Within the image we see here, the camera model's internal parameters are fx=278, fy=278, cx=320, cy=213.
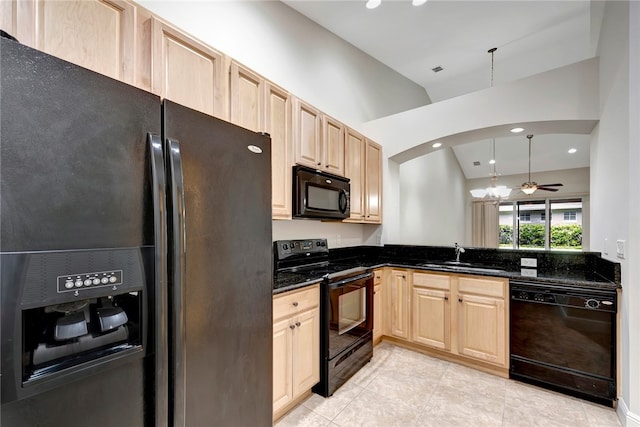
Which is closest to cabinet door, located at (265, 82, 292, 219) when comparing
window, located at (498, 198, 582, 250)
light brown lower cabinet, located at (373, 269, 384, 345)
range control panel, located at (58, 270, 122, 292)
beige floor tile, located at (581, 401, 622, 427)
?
light brown lower cabinet, located at (373, 269, 384, 345)

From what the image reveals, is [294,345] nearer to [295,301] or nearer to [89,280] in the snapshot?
[295,301]

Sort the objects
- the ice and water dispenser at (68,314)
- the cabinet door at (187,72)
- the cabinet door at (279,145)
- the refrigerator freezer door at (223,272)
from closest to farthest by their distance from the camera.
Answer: the ice and water dispenser at (68,314), the refrigerator freezer door at (223,272), the cabinet door at (187,72), the cabinet door at (279,145)

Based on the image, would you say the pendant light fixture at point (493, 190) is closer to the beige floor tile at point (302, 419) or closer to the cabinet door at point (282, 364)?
the cabinet door at point (282, 364)

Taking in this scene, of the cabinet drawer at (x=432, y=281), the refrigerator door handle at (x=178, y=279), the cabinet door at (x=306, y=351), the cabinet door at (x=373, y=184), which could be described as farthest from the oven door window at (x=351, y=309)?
the refrigerator door handle at (x=178, y=279)

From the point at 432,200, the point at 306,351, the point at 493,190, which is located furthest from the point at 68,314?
the point at 493,190

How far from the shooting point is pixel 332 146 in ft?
9.32

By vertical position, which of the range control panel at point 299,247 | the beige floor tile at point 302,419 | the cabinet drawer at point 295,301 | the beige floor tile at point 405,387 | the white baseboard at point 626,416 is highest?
the range control panel at point 299,247

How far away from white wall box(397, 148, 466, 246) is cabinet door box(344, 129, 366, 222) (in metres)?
1.17

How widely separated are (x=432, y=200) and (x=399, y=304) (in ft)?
11.5

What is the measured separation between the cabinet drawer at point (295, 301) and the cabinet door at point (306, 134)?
43.2 inches

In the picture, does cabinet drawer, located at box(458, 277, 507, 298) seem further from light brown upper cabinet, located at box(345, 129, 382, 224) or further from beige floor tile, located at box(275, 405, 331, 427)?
beige floor tile, located at box(275, 405, 331, 427)

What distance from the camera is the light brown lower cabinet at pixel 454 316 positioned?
2.49 meters

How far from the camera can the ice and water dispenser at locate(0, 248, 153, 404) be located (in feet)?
2.26

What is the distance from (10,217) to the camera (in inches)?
27.4
